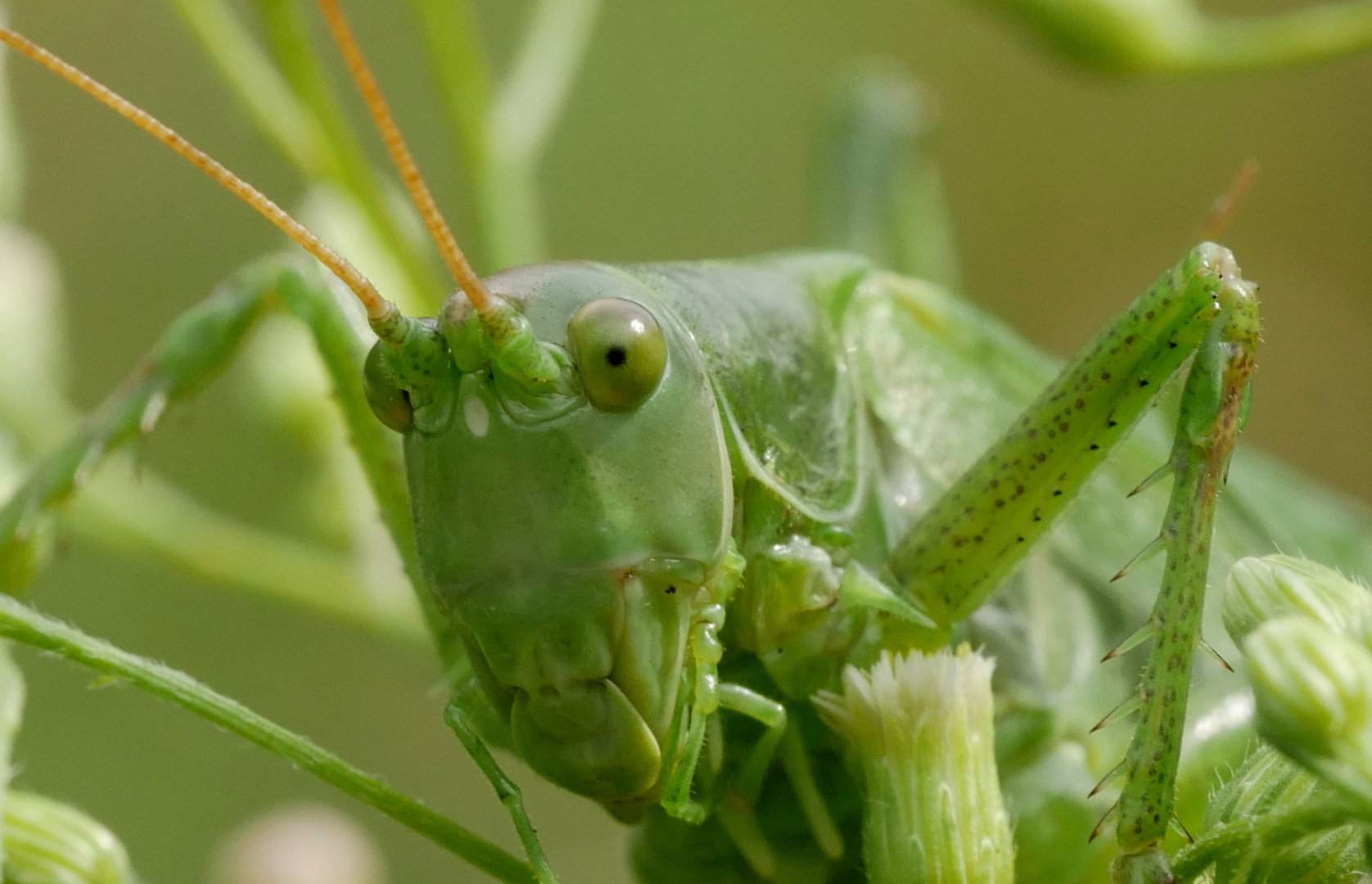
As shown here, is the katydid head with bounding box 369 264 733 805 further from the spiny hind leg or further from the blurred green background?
the blurred green background

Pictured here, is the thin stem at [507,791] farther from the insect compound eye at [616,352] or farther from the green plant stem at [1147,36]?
the green plant stem at [1147,36]

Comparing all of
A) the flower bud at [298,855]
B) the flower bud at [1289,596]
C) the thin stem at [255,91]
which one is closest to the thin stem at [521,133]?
the thin stem at [255,91]

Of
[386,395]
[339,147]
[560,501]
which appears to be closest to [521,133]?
[339,147]

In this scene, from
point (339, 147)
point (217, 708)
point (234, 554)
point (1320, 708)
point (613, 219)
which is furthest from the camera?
point (613, 219)

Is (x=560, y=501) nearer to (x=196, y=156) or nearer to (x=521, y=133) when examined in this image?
(x=196, y=156)

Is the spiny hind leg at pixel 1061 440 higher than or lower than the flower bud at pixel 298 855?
higher

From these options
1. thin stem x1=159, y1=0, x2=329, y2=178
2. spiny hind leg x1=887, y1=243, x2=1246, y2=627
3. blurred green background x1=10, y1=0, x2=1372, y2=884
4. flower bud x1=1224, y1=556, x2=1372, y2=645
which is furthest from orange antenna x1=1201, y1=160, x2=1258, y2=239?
blurred green background x1=10, y1=0, x2=1372, y2=884
